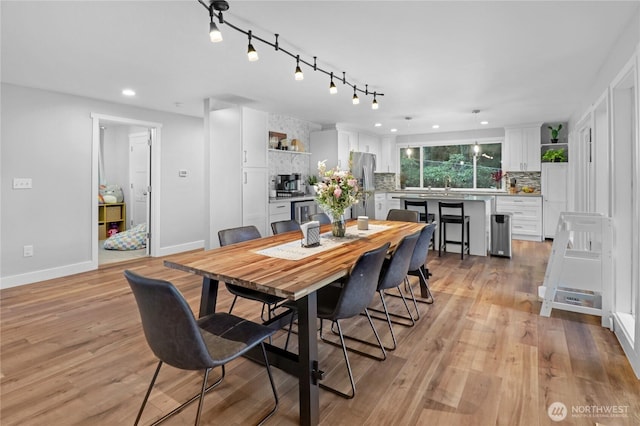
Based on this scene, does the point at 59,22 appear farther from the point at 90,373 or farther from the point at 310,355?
the point at 310,355

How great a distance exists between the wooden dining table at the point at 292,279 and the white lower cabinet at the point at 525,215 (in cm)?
580

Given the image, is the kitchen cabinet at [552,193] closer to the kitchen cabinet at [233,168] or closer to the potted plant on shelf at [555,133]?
the potted plant on shelf at [555,133]

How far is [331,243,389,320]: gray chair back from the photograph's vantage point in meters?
1.87

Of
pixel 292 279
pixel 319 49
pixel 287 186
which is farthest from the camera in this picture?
pixel 287 186

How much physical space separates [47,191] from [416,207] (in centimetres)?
534

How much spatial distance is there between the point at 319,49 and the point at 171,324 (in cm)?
253

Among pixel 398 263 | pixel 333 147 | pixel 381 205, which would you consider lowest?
pixel 398 263

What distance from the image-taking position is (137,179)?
699 centimetres

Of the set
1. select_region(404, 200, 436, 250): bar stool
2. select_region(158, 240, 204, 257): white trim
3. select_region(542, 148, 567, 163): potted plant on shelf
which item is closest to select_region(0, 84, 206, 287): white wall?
select_region(158, 240, 204, 257): white trim

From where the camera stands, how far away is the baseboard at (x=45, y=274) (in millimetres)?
4002

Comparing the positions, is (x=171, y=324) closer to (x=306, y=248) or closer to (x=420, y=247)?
(x=306, y=248)

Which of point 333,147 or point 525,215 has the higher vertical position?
point 333,147

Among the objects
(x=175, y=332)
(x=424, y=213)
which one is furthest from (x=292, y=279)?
(x=424, y=213)

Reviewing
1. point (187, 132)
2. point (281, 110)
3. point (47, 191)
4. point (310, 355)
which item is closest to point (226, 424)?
point (310, 355)
